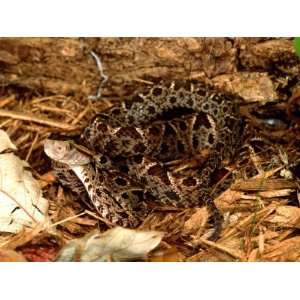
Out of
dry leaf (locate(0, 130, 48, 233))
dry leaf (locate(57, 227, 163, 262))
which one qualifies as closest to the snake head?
dry leaf (locate(0, 130, 48, 233))

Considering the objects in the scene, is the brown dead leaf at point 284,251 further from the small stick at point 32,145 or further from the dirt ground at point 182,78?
the small stick at point 32,145

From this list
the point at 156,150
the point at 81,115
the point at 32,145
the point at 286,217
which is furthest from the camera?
the point at 81,115

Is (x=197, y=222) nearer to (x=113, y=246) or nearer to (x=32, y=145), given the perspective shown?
(x=113, y=246)

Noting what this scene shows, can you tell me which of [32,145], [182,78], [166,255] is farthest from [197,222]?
[182,78]

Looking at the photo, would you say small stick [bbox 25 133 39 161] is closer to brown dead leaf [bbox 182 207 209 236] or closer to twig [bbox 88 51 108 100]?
twig [bbox 88 51 108 100]

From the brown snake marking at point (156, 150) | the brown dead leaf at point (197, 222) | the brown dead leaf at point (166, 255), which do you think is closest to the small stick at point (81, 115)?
the brown snake marking at point (156, 150)
